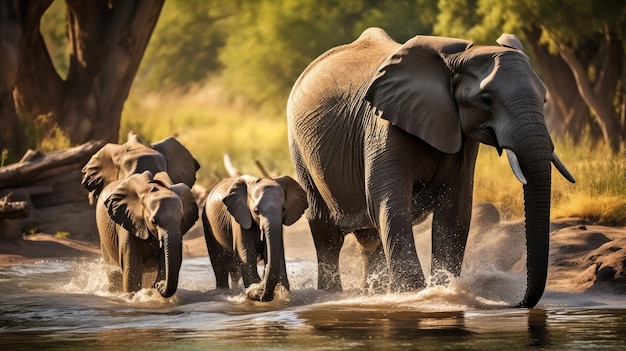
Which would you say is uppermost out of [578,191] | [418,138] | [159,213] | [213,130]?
[213,130]

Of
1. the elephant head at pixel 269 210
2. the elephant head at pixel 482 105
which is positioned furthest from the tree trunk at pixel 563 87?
the elephant head at pixel 482 105

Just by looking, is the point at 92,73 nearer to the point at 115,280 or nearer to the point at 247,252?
the point at 115,280

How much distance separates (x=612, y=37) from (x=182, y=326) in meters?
17.7

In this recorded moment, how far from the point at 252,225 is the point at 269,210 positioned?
1.73 ft

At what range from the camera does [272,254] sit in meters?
10.9

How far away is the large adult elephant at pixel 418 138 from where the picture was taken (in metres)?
9.67

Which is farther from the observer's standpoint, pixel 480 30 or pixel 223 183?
pixel 480 30

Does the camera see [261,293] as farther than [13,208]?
No

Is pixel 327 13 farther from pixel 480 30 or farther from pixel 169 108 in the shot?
pixel 480 30

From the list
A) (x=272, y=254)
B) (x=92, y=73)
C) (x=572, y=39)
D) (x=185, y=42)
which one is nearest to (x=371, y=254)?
(x=272, y=254)

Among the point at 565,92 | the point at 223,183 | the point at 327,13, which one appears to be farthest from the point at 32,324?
the point at 327,13

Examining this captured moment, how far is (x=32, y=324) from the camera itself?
10.3m

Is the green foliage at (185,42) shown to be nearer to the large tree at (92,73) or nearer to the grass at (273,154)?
the grass at (273,154)

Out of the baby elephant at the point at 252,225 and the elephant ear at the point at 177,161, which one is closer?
the baby elephant at the point at 252,225
